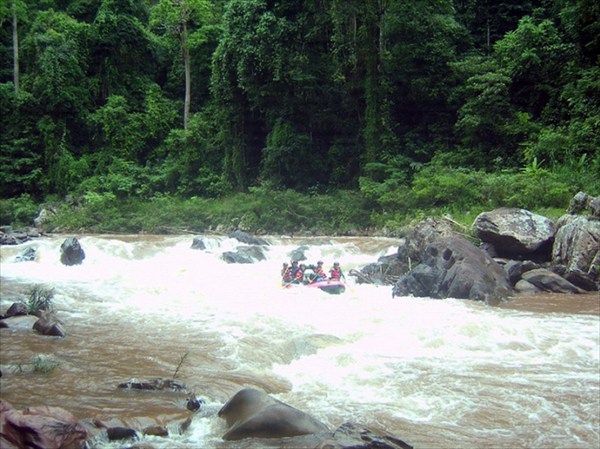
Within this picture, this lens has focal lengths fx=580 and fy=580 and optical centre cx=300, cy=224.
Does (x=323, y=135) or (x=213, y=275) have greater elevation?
(x=323, y=135)

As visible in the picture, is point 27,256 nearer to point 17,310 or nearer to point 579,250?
point 17,310

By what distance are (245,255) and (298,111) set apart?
11462mm

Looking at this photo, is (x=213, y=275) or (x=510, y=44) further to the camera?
(x=510, y=44)

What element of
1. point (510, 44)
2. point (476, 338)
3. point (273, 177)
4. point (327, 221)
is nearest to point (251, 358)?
point (476, 338)

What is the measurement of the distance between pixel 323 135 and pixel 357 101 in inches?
88.3

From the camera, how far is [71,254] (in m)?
16.4

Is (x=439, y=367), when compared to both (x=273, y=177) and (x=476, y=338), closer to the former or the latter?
(x=476, y=338)

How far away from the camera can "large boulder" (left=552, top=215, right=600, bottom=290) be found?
12164 mm

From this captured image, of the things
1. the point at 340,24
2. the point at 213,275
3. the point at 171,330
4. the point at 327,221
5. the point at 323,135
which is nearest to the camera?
the point at 171,330

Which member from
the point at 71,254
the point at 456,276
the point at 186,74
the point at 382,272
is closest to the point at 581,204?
the point at 456,276

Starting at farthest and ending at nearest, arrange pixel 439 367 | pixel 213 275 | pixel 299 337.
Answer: pixel 213 275, pixel 299 337, pixel 439 367

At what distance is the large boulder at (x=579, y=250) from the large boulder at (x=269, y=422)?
8913mm

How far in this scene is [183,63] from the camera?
109ft

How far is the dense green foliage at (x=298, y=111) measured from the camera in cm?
2092
